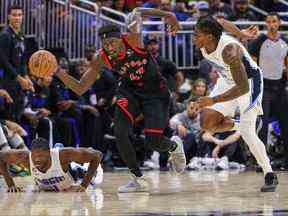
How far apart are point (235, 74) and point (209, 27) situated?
2.14 feet

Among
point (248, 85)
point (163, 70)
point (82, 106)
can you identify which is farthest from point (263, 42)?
point (248, 85)

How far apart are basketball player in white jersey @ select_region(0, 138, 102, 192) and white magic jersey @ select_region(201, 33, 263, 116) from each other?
1548 millimetres

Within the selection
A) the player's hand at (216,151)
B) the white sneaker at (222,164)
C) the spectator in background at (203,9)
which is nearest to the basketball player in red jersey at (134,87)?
the white sneaker at (222,164)

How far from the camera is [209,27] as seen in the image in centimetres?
953

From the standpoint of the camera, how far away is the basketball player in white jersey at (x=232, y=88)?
365 inches

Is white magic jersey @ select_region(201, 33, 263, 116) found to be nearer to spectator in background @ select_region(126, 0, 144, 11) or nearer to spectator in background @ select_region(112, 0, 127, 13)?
spectator in background @ select_region(112, 0, 127, 13)

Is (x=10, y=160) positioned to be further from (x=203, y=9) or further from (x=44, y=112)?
(x=203, y=9)

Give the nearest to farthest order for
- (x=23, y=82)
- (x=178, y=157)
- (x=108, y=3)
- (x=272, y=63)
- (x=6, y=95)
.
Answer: (x=178, y=157)
(x=23, y=82)
(x=6, y=95)
(x=272, y=63)
(x=108, y=3)

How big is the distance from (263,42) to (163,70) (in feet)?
5.34

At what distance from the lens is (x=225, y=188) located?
33.7 ft

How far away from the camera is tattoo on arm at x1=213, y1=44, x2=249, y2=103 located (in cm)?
912

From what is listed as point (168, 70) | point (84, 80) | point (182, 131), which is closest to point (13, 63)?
point (168, 70)

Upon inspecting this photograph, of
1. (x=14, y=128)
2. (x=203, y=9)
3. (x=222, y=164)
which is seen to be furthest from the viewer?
(x=203, y=9)

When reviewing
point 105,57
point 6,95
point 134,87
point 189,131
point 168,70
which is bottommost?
point 189,131
